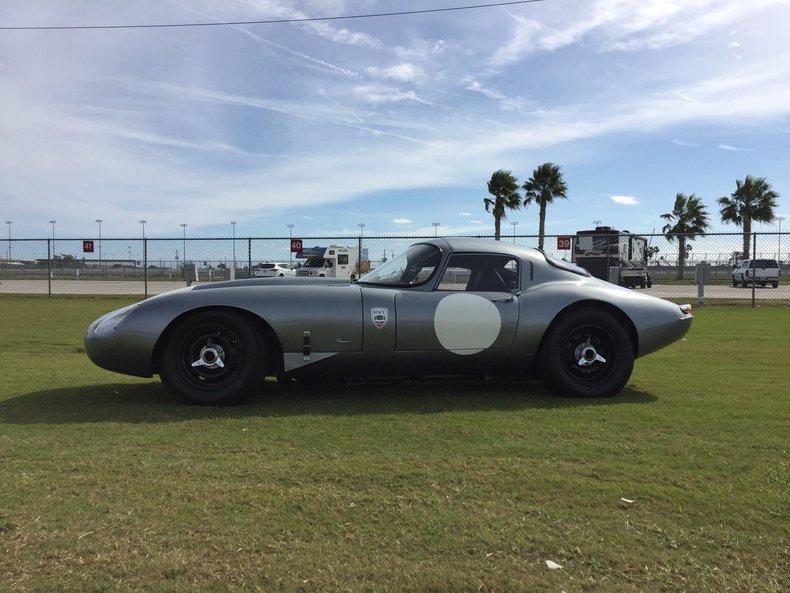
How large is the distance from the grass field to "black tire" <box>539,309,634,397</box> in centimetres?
15

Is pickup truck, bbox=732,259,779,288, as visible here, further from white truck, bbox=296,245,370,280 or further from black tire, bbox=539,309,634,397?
black tire, bbox=539,309,634,397

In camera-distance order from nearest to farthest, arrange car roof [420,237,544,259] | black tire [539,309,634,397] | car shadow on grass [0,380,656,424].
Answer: car shadow on grass [0,380,656,424] → black tire [539,309,634,397] → car roof [420,237,544,259]

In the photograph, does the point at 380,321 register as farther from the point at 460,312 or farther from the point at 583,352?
the point at 583,352

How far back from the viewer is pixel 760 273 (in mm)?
29156

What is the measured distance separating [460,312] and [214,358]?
1823 millimetres

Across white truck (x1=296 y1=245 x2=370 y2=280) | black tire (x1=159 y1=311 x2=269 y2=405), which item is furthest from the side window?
white truck (x1=296 y1=245 x2=370 y2=280)

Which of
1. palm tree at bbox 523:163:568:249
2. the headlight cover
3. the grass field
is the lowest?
the grass field

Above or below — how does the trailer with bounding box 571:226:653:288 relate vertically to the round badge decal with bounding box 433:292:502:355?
above

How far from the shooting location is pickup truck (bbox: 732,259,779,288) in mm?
27984

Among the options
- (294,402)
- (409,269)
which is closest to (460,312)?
(409,269)

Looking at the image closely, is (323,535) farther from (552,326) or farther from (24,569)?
(552,326)

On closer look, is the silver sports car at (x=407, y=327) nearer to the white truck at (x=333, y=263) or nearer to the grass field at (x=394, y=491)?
the grass field at (x=394, y=491)

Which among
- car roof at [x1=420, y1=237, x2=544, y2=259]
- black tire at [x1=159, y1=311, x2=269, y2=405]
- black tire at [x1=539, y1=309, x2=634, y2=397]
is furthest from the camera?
car roof at [x1=420, y1=237, x2=544, y2=259]

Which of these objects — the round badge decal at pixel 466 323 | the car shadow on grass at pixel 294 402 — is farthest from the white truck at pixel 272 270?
the round badge decal at pixel 466 323
